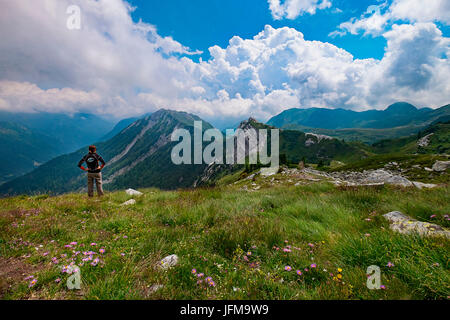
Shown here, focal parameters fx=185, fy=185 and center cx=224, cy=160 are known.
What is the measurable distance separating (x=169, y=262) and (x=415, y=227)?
456 cm

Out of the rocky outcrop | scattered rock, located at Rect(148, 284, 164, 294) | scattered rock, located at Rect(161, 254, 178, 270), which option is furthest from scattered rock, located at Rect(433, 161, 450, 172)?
scattered rock, located at Rect(148, 284, 164, 294)

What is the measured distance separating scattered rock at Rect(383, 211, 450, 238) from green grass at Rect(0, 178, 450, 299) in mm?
238

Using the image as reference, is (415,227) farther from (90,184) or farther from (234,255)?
(90,184)

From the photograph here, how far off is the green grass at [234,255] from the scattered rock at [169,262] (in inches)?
5.0

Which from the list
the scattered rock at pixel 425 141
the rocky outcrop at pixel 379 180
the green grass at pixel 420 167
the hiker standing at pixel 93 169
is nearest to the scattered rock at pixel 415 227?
the rocky outcrop at pixel 379 180

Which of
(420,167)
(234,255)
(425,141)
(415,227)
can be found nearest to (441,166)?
(420,167)

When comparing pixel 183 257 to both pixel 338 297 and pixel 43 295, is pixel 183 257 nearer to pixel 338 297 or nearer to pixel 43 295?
pixel 43 295

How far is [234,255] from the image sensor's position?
3.44 metres

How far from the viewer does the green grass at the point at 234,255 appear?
2373mm

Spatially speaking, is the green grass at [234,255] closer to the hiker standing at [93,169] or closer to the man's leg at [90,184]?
the man's leg at [90,184]

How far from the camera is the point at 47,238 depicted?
432 centimetres

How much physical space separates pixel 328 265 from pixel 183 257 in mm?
2422
